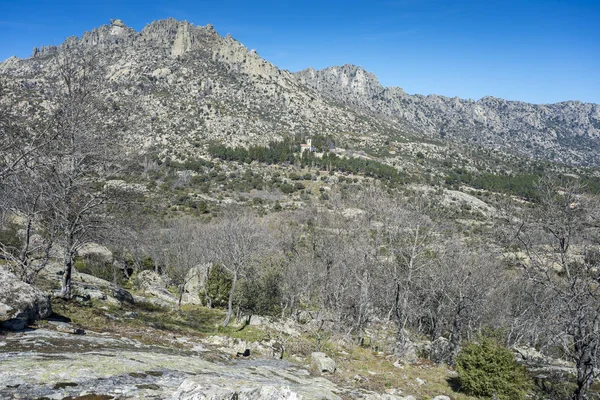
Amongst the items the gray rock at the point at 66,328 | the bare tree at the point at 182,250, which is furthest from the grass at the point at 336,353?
the bare tree at the point at 182,250

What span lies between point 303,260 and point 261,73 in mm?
170950

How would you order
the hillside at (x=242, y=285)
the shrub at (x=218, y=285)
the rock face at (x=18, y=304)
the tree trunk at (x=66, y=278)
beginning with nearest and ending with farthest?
the hillside at (x=242, y=285) < the rock face at (x=18, y=304) < the tree trunk at (x=66, y=278) < the shrub at (x=218, y=285)

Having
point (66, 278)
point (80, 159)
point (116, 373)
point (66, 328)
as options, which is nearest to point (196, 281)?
point (66, 278)

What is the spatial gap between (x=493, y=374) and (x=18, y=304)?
596 inches

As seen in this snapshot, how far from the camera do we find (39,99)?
44.5ft

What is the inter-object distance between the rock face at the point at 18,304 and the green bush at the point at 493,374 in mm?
14266

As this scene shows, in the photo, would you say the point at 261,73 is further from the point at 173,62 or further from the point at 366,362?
the point at 366,362

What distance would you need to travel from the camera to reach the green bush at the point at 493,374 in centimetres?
1233

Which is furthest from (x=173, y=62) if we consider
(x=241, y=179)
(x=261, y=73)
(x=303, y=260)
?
(x=303, y=260)

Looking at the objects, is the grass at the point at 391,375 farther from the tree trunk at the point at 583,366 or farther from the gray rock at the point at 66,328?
the gray rock at the point at 66,328

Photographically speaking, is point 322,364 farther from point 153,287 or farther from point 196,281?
point 196,281

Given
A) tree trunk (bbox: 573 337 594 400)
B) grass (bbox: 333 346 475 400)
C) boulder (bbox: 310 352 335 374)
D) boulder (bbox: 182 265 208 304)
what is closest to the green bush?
grass (bbox: 333 346 475 400)

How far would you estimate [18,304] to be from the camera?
8469mm

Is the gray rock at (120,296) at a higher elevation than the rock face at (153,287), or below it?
higher
